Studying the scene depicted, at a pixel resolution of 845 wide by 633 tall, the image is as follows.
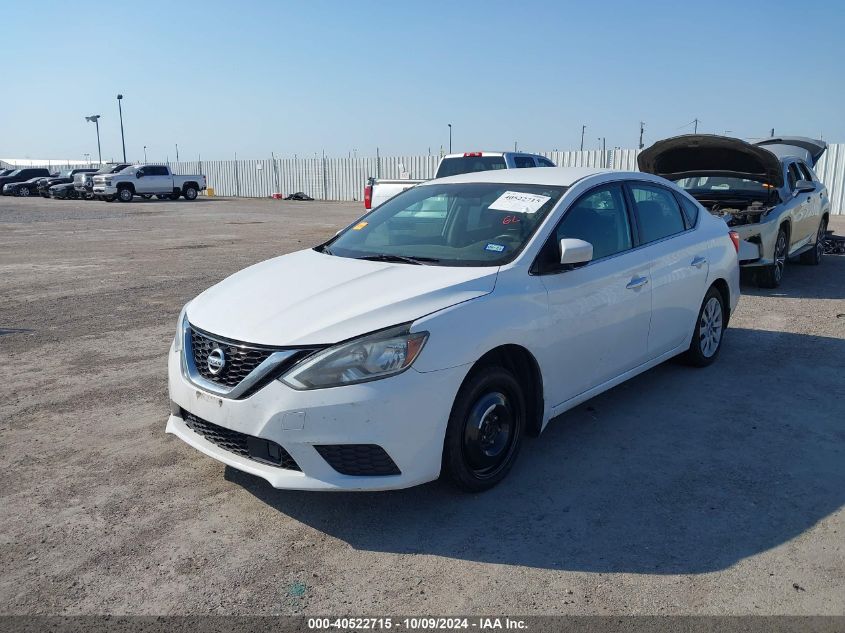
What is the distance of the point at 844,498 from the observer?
390 cm

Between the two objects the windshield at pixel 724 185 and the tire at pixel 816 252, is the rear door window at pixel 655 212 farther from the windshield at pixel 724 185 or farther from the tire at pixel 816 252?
the tire at pixel 816 252

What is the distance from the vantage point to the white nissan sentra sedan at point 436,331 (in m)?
3.39

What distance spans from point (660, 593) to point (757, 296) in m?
7.36

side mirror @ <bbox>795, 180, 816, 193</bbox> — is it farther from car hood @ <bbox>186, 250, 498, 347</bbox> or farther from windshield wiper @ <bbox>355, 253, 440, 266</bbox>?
car hood @ <bbox>186, 250, 498, 347</bbox>

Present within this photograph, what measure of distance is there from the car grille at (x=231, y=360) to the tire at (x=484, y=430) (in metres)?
1.00

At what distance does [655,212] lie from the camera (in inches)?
215

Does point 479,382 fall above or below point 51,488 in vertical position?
above

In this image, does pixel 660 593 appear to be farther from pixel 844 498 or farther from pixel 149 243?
pixel 149 243

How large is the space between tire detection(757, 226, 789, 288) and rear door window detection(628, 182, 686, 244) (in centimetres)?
477

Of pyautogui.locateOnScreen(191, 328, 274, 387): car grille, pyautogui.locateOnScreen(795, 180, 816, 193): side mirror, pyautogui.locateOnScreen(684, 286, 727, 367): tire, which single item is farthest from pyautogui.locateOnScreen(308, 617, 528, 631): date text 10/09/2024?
pyautogui.locateOnScreen(795, 180, 816, 193): side mirror

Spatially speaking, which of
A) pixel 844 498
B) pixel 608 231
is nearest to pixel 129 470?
pixel 608 231

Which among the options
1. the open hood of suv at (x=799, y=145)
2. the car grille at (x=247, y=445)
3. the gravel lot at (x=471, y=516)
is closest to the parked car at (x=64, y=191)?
the open hood of suv at (x=799, y=145)

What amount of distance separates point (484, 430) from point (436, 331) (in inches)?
27.0

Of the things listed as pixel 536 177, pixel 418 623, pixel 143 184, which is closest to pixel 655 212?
pixel 536 177
